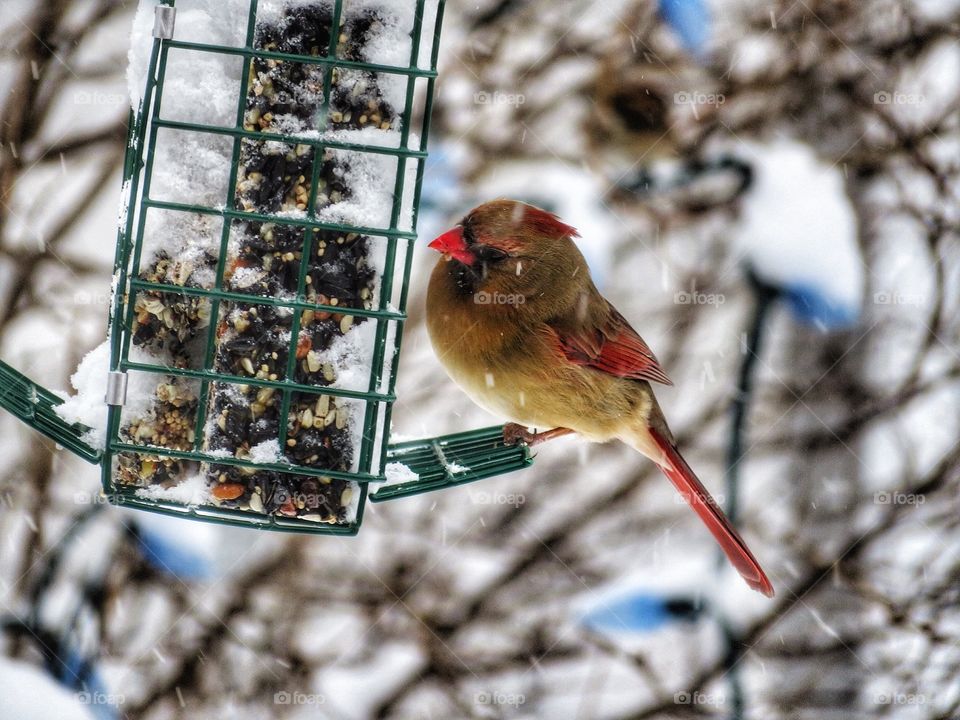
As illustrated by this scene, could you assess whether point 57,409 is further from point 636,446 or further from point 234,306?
point 636,446

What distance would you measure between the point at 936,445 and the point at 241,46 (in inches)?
162

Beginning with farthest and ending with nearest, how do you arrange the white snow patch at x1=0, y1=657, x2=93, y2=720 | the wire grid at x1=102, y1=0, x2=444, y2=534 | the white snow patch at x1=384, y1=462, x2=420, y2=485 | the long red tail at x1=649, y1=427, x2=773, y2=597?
the white snow patch at x1=0, y1=657, x2=93, y2=720, the long red tail at x1=649, y1=427, x2=773, y2=597, the white snow patch at x1=384, y1=462, x2=420, y2=485, the wire grid at x1=102, y1=0, x2=444, y2=534

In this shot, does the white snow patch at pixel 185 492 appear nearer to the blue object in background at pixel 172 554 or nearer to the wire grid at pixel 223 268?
the wire grid at pixel 223 268

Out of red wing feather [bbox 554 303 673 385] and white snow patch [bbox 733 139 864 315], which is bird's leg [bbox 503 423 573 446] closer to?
red wing feather [bbox 554 303 673 385]

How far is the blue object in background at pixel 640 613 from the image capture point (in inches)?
214

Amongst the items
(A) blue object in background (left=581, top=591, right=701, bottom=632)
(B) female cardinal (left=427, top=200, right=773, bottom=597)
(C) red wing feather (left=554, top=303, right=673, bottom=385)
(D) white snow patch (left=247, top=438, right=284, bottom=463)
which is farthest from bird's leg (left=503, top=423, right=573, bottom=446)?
(A) blue object in background (left=581, top=591, right=701, bottom=632)

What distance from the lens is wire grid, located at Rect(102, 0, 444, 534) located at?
2.96 metres

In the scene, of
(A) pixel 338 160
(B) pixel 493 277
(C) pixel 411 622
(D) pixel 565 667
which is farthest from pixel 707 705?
(A) pixel 338 160

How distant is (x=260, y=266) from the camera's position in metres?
3.09

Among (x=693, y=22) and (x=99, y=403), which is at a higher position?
(x=693, y=22)

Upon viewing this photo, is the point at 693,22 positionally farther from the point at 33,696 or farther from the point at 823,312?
the point at 33,696

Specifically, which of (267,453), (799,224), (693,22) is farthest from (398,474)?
(693,22)

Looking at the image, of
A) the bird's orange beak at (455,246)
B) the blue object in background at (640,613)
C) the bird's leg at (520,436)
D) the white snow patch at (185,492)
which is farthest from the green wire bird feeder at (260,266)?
the blue object in background at (640,613)

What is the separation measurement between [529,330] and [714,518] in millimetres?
1187
